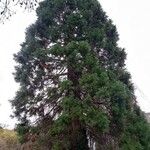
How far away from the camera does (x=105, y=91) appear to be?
1766 cm

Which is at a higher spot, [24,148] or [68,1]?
[68,1]

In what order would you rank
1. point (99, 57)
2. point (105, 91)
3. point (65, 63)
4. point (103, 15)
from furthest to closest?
point (103, 15)
point (99, 57)
point (65, 63)
point (105, 91)

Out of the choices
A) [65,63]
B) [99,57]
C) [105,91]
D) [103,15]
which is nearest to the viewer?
[105,91]

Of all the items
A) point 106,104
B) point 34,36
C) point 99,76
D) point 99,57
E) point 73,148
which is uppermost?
point 34,36

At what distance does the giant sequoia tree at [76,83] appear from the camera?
17953 millimetres

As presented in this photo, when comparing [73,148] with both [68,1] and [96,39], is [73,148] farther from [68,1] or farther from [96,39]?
[68,1]

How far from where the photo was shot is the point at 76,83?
62.8 feet

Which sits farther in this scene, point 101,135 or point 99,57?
point 99,57

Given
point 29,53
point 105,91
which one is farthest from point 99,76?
point 29,53

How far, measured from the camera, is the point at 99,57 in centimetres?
2059

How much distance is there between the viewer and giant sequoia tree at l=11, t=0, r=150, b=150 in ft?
58.9

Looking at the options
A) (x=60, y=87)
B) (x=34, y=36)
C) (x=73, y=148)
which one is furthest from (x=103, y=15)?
(x=73, y=148)

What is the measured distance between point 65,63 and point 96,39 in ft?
7.16

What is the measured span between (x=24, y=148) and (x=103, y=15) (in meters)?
7.93
